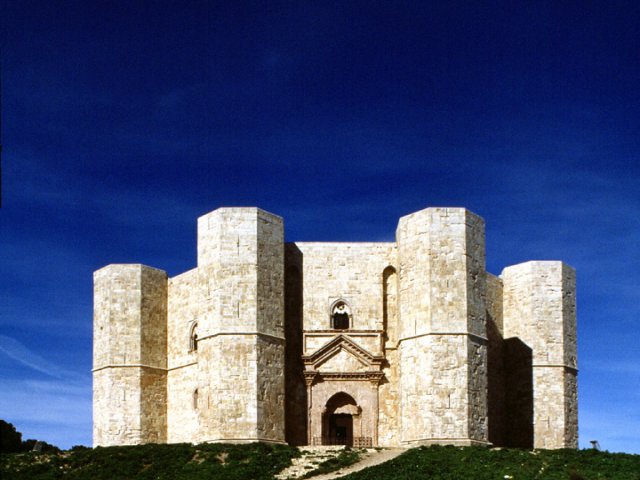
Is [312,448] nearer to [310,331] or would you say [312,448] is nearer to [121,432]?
[310,331]

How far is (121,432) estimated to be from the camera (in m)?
40.9

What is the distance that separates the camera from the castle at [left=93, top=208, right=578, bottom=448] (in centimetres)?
3703

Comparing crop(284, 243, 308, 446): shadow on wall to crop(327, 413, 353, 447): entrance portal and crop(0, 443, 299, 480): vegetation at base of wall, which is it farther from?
crop(0, 443, 299, 480): vegetation at base of wall

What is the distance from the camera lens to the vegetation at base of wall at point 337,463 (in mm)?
32269

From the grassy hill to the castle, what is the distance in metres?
2.22

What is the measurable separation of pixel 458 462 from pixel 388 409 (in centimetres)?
686

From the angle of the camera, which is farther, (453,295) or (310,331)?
(310,331)

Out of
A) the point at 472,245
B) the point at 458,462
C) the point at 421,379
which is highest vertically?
the point at 472,245

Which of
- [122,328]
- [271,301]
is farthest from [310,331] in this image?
[122,328]

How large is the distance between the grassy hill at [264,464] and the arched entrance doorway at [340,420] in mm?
4231

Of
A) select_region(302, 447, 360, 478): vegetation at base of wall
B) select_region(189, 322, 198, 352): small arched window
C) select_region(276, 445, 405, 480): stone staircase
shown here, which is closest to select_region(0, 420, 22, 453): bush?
select_region(189, 322, 198, 352): small arched window

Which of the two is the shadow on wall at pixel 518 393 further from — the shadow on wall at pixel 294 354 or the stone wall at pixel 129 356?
the stone wall at pixel 129 356

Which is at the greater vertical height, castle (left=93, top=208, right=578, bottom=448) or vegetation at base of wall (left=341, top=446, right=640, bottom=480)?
Result: castle (left=93, top=208, right=578, bottom=448)

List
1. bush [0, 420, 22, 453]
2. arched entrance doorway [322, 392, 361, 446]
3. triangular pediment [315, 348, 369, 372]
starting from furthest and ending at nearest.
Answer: bush [0, 420, 22, 453]
triangular pediment [315, 348, 369, 372]
arched entrance doorway [322, 392, 361, 446]
